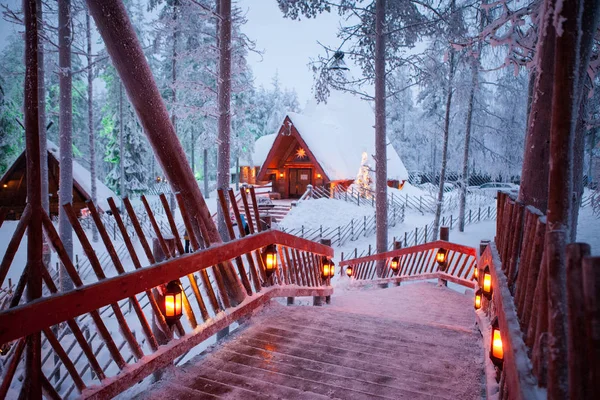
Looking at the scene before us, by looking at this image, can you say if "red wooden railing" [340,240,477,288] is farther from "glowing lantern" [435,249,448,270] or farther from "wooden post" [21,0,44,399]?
"wooden post" [21,0,44,399]

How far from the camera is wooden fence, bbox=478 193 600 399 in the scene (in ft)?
3.67

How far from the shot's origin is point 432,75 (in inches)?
474

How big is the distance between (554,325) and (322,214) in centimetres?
2008

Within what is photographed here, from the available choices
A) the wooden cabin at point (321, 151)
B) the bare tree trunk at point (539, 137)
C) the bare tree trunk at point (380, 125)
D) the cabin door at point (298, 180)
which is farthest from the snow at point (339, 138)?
the bare tree trunk at point (539, 137)

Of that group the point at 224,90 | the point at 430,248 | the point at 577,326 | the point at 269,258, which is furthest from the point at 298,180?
the point at 577,326

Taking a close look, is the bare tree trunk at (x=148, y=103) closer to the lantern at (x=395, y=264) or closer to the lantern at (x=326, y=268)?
the lantern at (x=326, y=268)

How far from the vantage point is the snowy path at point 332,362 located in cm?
301

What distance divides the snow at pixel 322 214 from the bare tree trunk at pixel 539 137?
50.8 ft

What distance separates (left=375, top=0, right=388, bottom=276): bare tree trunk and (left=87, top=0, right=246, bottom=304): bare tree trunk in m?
8.29

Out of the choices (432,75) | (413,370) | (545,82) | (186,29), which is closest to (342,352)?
(413,370)

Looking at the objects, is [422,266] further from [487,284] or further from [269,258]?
[269,258]

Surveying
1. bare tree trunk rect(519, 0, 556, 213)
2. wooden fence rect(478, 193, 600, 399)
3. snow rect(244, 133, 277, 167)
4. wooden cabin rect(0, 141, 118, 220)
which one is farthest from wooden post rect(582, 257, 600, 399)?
snow rect(244, 133, 277, 167)

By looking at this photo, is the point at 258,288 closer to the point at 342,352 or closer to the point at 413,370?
the point at 342,352

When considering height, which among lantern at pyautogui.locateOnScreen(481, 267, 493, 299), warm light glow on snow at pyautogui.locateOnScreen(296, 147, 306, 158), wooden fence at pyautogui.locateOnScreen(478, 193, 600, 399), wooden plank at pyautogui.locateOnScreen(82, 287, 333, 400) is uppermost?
warm light glow on snow at pyautogui.locateOnScreen(296, 147, 306, 158)
